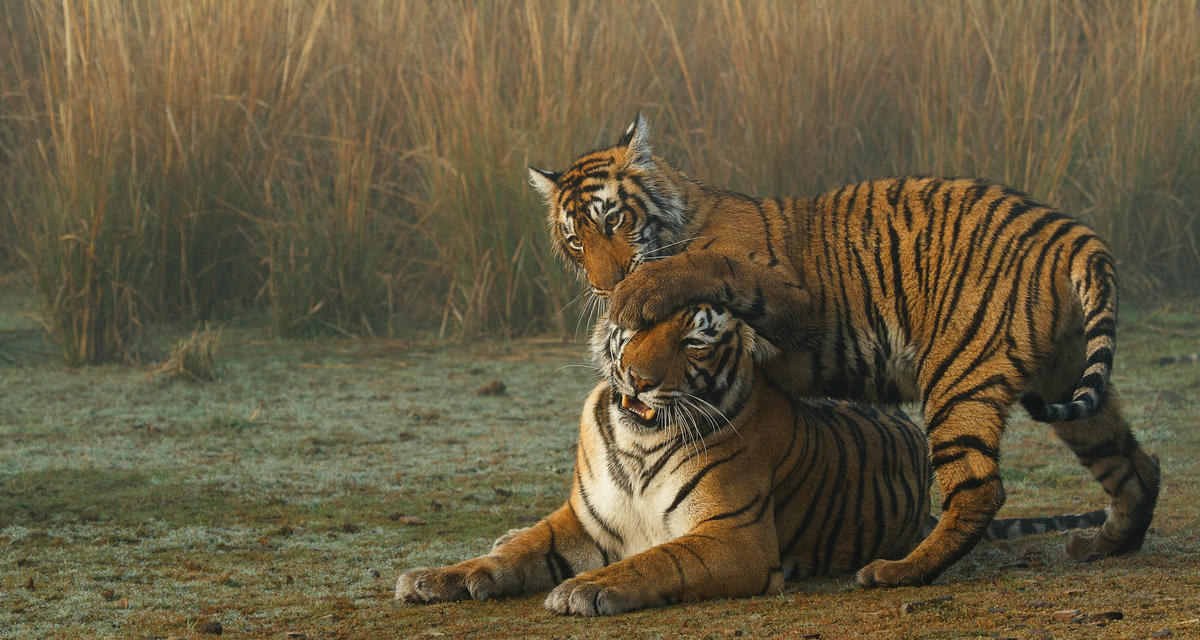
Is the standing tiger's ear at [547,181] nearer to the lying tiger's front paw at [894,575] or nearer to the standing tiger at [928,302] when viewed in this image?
the standing tiger at [928,302]

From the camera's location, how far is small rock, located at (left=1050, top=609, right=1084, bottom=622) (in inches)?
95.8

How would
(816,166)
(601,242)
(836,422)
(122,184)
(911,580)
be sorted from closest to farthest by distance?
(911,580), (836,422), (601,242), (122,184), (816,166)

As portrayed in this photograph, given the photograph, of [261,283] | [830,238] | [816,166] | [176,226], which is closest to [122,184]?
[176,226]

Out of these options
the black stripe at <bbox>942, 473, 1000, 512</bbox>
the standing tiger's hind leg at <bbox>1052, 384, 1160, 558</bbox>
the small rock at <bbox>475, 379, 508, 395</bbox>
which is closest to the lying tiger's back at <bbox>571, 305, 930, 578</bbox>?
the black stripe at <bbox>942, 473, 1000, 512</bbox>

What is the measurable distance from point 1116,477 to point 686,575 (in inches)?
46.2

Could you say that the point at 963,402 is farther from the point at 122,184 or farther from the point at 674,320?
the point at 122,184

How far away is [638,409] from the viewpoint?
3.14 meters

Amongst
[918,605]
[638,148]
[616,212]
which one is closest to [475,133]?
[638,148]

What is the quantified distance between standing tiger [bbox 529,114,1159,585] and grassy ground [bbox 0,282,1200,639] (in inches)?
8.5

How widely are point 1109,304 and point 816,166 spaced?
3.58 m

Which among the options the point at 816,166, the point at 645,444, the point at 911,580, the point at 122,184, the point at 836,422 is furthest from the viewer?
the point at 816,166

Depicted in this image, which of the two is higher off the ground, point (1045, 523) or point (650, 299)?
point (650, 299)

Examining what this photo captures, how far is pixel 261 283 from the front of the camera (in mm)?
6992

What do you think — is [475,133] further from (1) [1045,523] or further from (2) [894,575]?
(2) [894,575]
